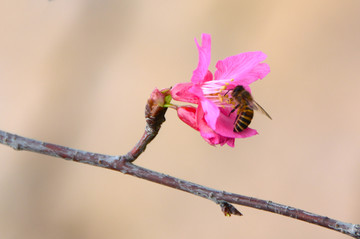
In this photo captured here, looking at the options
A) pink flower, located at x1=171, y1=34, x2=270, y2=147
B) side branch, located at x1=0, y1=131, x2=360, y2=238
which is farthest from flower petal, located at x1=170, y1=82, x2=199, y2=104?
side branch, located at x1=0, y1=131, x2=360, y2=238

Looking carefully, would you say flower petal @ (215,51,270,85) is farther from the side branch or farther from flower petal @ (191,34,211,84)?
the side branch

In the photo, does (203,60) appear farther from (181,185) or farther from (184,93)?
(181,185)

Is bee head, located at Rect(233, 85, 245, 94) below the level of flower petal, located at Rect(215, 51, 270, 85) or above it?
below

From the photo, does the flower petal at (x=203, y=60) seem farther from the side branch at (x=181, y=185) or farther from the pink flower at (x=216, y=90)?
the side branch at (x=181, y=185)

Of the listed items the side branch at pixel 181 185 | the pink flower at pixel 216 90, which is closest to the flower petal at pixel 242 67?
the pink flower at pixel 216 90

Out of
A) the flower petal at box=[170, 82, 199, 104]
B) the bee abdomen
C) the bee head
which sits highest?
the bee head

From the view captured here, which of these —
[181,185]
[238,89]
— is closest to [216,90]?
[238,89]
